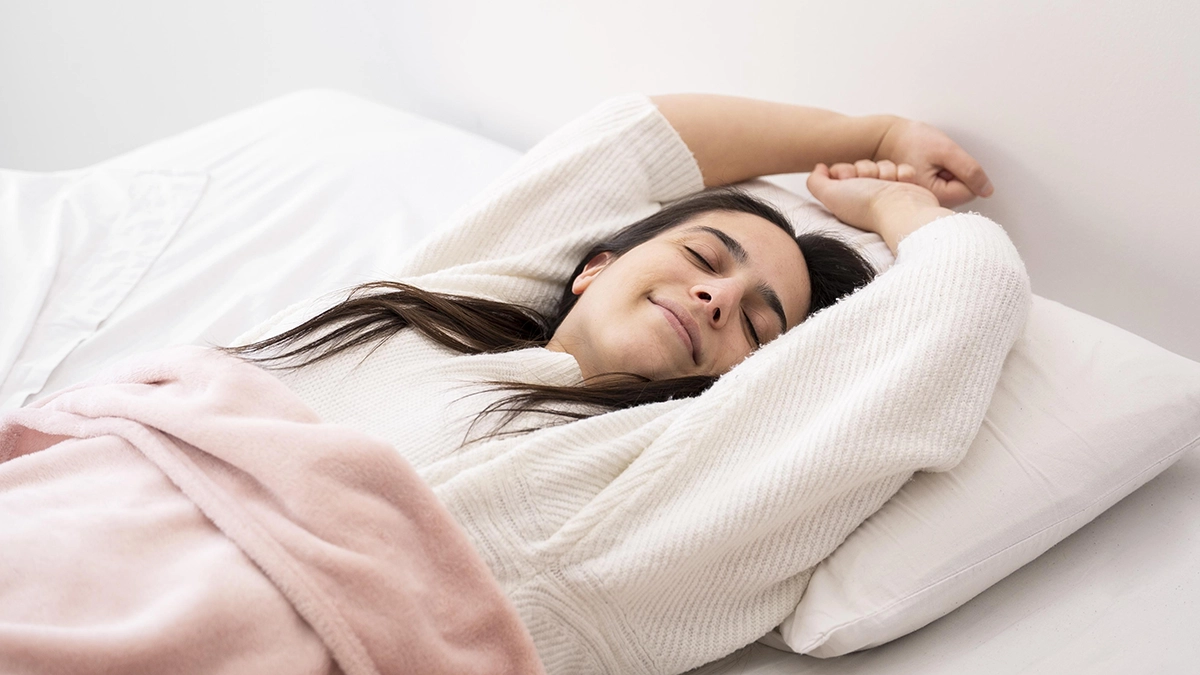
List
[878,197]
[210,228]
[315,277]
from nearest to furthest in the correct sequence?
[878,197], [315,277], [210,228]

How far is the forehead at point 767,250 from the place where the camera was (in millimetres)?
1062

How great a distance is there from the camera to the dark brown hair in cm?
97

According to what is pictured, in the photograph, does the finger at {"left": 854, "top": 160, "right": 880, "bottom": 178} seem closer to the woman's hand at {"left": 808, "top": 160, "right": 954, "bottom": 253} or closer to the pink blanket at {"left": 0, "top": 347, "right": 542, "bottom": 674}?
the woman's hand at {"left": 808, "top": 160, "right": 954, "bottom": 253}

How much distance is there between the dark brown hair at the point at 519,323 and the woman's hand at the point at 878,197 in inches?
3.0

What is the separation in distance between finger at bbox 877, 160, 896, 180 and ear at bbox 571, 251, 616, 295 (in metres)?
0.43

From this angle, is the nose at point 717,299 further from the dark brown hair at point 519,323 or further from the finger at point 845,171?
the finger at point 845,171

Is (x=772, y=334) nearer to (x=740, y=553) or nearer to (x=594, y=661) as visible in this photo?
(x=740, y=553)

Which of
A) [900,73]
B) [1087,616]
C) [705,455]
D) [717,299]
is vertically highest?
[900,73]

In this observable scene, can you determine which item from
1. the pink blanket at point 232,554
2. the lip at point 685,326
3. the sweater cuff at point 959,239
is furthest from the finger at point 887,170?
the pink blanket at point 232,554

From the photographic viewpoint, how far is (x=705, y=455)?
2.91ft

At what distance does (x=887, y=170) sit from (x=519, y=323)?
590 mm

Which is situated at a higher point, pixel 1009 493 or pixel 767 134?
pixel 767 134

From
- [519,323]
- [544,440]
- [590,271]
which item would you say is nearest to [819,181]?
[590,271]

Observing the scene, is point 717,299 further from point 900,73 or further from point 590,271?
A: point 900,73
